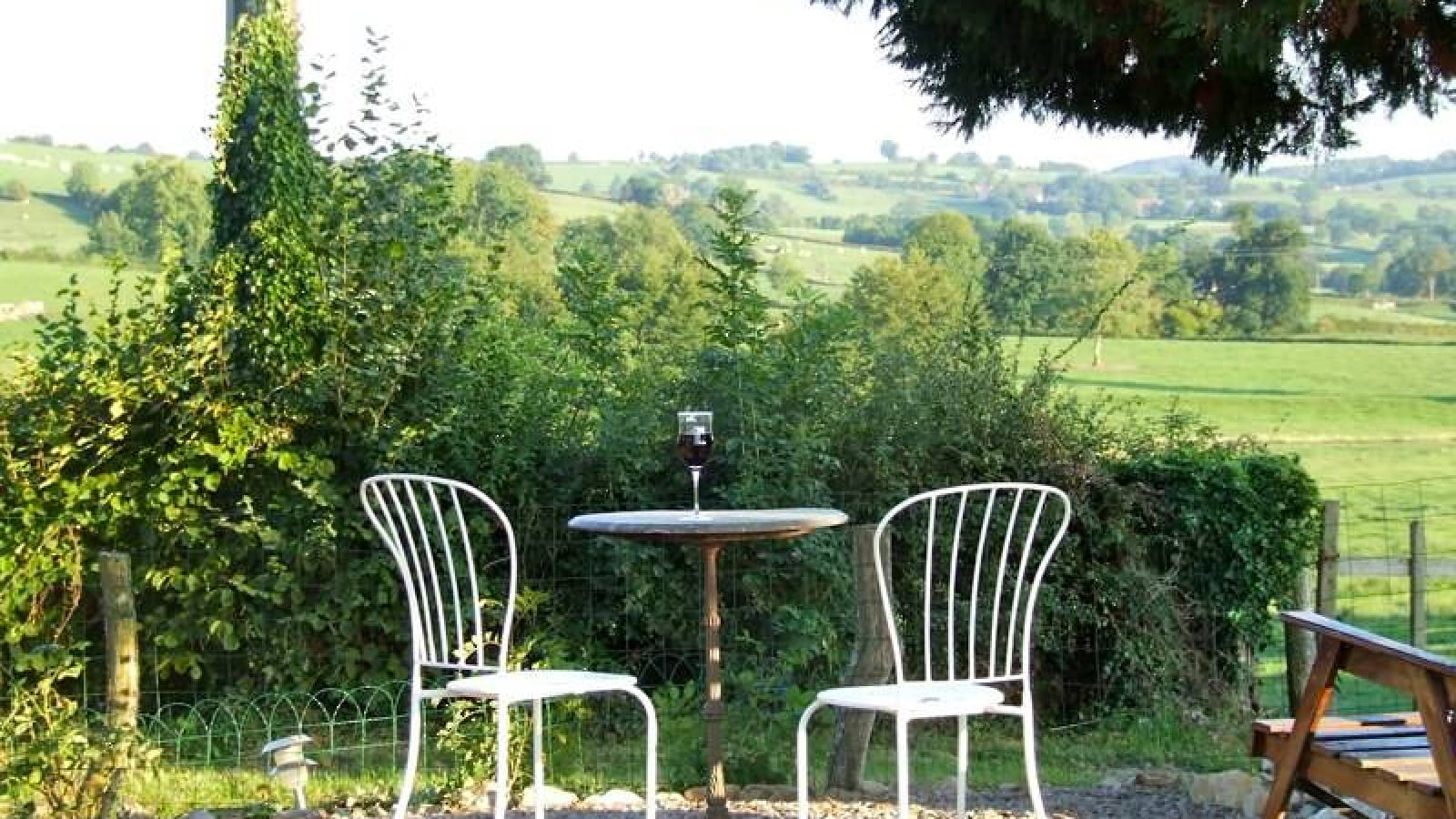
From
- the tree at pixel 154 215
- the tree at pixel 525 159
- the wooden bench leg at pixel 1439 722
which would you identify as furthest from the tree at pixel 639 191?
the wooden bench leg at pixel 1439 722

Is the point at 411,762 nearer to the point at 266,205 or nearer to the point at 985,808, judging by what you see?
the point at 985,808

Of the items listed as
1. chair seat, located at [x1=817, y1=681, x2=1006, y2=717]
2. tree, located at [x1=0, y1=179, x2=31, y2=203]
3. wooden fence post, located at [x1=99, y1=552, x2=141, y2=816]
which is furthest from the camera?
tree, located at [x1=0, y1=179, x2=31, y2=203]

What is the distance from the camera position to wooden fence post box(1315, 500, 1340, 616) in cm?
573

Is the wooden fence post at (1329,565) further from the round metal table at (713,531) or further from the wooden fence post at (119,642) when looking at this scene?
the wooden fence post at (119,642)

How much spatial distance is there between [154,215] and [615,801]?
10015 mm

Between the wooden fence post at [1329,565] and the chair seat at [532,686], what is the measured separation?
125 inches

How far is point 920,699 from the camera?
327 cm

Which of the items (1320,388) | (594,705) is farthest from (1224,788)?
(1320,388)

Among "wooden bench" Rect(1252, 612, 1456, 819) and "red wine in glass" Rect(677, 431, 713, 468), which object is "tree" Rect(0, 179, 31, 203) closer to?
"red wine in glass" Rect(677, 431, 713, 468)

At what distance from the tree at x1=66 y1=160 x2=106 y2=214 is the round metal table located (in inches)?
624

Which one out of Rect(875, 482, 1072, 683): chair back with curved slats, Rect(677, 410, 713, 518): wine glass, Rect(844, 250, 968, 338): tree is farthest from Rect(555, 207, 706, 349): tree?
Rect(677, 410, 713, 518): wine glass

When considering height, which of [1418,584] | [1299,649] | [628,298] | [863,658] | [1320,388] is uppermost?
[628,298]

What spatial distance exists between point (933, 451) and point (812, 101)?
27.5 meters

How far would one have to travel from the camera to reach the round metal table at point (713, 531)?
132 inches
